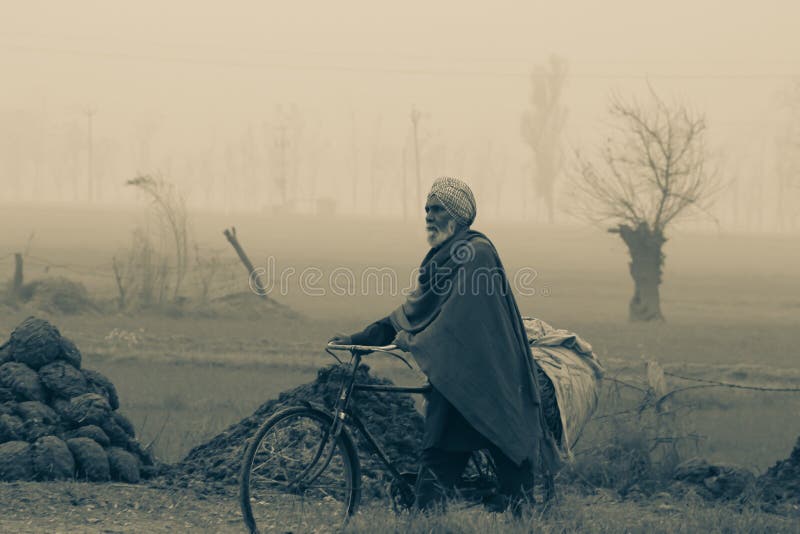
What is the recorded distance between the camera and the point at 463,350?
5.84 metres

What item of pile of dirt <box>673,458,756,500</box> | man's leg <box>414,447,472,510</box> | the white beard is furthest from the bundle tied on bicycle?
pile of dirt <box>673,458,756,500</box>

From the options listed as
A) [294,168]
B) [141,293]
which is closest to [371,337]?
[141,293]

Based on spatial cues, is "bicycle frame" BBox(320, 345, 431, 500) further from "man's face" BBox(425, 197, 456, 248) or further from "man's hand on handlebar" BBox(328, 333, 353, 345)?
"man's face" BBox(425, 197, 456, 248)

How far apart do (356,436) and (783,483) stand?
10.9 ft

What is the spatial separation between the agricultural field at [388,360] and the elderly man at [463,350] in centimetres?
37

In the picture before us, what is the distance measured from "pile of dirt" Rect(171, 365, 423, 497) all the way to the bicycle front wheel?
1.04 metres

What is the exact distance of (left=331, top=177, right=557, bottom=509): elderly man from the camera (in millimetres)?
5828

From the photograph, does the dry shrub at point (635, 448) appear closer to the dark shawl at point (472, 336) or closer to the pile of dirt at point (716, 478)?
the pile of dirt at point (716, 478)

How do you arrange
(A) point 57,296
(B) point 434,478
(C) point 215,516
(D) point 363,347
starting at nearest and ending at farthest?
(D) point 363,347 < (B) point 434,478 < (C) point 215,516 < (A) point 57,296

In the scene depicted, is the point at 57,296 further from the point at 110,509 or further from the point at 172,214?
the point at 110,509

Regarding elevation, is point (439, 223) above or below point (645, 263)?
above

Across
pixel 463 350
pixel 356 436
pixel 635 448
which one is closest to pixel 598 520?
pixel 463 350

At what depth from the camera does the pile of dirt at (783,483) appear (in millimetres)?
8008

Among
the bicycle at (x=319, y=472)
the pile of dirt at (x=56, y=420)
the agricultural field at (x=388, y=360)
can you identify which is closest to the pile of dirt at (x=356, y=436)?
the pile of dirt at (x=56, y=420)
